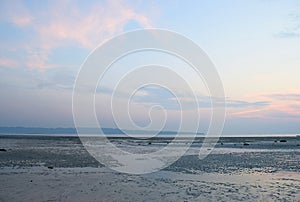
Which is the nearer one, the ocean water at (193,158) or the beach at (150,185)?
the beach at (150,185)

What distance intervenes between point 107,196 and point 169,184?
16.1 ft

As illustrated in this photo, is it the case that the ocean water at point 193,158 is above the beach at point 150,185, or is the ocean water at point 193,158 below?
above

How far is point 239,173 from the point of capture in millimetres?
25859

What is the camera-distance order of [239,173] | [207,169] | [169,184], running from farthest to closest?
[207,169] < [239,173] < [169,184]

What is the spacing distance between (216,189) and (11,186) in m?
11.7

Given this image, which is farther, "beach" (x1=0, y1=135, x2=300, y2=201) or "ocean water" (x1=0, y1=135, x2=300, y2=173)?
"ocean water" (x1=0, y1=135, x2=300, y2=173)

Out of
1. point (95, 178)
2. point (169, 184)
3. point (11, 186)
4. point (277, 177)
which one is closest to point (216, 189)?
point (169, 184)

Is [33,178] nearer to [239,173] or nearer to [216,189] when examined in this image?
[216,189]

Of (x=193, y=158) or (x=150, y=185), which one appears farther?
(x=193, y=158)

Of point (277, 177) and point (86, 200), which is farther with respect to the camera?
point (277, 177)

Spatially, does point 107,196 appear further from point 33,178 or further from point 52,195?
point 33,178

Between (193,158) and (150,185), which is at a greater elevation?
(193,158)

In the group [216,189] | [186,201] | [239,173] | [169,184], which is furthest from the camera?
[239,173]

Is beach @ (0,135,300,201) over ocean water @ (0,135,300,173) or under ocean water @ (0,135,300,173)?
under
